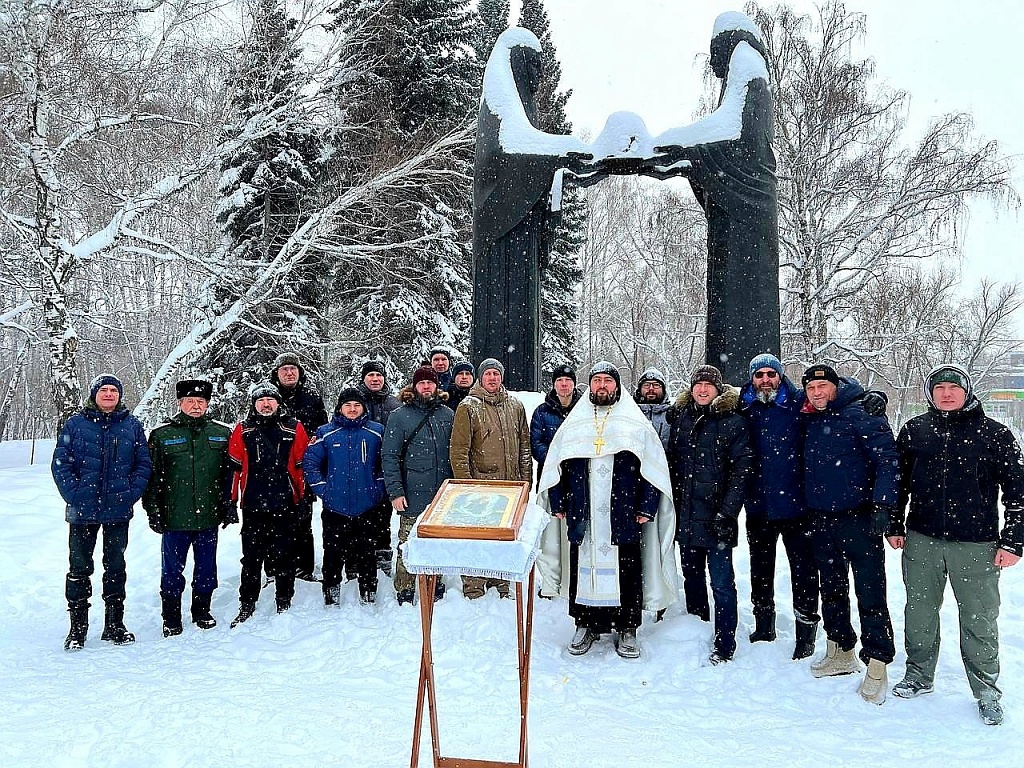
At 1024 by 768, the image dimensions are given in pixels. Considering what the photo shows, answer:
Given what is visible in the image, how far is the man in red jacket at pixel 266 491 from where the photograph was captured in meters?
5.01

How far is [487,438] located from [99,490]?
2.58 meters

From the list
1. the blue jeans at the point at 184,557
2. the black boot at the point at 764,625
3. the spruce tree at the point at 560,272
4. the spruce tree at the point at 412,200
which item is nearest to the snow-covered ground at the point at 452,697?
the black boot at the point at 764,625

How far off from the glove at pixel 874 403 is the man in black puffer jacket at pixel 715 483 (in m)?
0.66

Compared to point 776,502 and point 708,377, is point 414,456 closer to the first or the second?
point 708,377

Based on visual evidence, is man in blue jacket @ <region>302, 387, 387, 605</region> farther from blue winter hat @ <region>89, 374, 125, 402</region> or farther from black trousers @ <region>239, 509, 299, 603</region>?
blue winter hat @ <region>89, 374, 125, 402</region>

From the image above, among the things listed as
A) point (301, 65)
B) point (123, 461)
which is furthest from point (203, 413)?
point (301, 65)

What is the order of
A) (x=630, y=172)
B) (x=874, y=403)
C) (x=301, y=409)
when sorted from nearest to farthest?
(x=874, y=403)
(x=301, y=409)
(x=630, y=172)

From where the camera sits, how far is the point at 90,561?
4660 mm

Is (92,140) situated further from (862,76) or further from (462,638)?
(862,76)

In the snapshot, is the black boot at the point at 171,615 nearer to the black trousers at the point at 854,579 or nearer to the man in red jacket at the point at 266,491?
the man in red jacket at the point at 266,491

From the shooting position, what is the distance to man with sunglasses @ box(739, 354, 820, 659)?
4.13 m

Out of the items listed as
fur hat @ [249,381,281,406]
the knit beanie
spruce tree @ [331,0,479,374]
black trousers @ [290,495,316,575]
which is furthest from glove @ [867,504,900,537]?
spruce tree @ [331,0,479,374]

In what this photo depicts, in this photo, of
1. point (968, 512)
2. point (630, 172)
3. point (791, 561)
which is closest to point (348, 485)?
point (791, 561)

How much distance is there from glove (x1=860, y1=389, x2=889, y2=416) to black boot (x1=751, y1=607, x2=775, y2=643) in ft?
4.44
